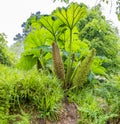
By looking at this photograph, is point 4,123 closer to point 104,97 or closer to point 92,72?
point 104,97

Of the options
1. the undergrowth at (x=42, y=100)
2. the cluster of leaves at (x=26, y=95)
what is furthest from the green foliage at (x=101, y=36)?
the cluster of leaves at (x=26, y=95)

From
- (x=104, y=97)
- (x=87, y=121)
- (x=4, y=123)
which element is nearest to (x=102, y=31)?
(x=104, y=97)

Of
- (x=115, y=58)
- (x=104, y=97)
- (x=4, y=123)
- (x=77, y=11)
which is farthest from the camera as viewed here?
(x=115, y=58)

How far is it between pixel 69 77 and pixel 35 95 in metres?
0.65

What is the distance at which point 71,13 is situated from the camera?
282cm

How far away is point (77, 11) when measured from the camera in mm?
2844

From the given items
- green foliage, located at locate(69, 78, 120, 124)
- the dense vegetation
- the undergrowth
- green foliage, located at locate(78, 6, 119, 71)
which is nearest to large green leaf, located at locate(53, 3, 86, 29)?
the dense vegetation

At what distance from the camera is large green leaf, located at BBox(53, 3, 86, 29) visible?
2.82 m

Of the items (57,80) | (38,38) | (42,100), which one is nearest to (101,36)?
(38,38)

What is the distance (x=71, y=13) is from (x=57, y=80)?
2.36 ft

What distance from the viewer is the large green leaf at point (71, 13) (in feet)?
9.25

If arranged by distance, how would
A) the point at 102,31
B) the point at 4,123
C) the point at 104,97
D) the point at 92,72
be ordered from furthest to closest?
the point at 102,31, the point at 92,72, the point at 104,97, the point at 4,123

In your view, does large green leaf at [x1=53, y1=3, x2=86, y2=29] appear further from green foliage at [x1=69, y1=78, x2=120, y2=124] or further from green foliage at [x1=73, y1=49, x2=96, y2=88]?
green foliage at [x1=69, y1=78, x2=120, y2=124]

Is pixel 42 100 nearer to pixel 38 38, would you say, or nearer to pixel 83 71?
pixel 83 71
